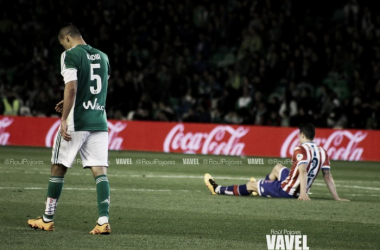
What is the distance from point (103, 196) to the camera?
342 inches

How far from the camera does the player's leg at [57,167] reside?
873 centimetres

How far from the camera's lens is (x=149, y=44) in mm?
31266

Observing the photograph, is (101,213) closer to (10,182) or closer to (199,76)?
(10,182)

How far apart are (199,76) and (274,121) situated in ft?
13.0

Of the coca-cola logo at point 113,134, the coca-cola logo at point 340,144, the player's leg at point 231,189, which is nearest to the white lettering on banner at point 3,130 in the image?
the coca-cola logo at point 113,134

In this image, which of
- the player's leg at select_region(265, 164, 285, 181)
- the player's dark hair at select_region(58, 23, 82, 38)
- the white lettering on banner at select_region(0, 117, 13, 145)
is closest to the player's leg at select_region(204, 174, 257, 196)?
the player's leg at select_region(265, 164, 285, 181)

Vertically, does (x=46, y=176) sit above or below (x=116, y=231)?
below

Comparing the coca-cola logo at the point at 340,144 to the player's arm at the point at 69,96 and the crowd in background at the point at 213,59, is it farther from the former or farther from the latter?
the player's arm at the point at 69,96

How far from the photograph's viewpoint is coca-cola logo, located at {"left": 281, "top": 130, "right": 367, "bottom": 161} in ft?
81.7

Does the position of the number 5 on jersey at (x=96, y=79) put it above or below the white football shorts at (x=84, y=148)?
above

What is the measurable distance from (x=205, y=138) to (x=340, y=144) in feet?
14.0

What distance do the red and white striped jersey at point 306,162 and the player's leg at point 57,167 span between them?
5083mm

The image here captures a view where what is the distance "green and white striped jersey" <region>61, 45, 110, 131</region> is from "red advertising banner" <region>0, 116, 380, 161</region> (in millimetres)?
16492

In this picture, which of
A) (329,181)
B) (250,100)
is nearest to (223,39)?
(250,100)
